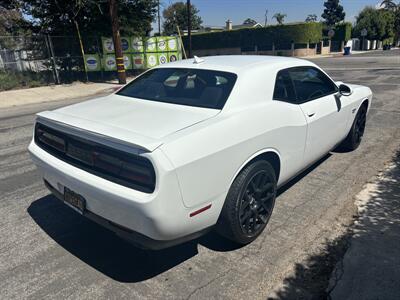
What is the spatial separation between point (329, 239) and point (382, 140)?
12.2 feet

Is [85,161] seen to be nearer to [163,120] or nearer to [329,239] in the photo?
[163,120]

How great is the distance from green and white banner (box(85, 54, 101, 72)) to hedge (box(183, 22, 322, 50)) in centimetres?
3101

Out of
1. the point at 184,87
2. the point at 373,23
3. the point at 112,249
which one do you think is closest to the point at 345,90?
the point at 184,87

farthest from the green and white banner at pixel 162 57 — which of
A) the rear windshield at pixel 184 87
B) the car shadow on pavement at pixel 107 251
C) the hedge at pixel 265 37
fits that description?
the hedge at pixel 265 37

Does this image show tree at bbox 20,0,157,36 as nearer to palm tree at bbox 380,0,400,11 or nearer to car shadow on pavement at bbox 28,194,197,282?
car shadow on pavement at bbox 28,194,197,282

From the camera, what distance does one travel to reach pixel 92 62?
1867 cm

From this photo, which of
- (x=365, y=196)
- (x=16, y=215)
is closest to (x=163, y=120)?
(x=16, y=215)

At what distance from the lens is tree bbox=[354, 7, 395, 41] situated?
203 ft

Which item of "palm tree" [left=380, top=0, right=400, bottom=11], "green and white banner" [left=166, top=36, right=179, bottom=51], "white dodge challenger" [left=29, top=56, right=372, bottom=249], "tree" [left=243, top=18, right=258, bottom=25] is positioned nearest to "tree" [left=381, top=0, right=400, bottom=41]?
"palm tree" [left=380, top=0, right=400, bottom=11]

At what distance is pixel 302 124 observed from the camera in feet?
11.9

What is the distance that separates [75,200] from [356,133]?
4.49 meters

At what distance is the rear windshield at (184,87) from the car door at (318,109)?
97 centimetres

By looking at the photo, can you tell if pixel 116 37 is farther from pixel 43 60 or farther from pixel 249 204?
pixel 249 204

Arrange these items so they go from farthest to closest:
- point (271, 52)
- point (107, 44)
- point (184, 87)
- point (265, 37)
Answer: point (271, 52) → point (265, 37) → point (107, 44) → point (184, 87)
